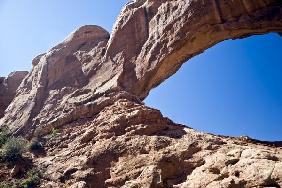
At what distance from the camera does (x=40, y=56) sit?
39.1m

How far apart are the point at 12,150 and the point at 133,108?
7823 millimetres

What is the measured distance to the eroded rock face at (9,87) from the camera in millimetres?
37969

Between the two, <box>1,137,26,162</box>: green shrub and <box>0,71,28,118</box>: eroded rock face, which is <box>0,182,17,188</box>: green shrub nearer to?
<box>1,137,26,162</box>: green shrub

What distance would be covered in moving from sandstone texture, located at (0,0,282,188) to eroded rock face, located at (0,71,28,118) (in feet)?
0.51

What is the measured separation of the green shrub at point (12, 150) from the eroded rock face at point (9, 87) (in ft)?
38.9

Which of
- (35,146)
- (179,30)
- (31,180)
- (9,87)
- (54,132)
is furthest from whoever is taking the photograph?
(9,87)

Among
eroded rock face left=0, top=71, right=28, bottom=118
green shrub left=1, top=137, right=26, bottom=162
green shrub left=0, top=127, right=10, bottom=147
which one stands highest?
eroded rock face left=0, top=71, right=28, bottom=118

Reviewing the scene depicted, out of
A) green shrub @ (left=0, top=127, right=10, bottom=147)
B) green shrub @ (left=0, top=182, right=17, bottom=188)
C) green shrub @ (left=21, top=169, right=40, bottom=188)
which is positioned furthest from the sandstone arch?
green shrub @ (left=0, top=182, right=17, bottom=188)

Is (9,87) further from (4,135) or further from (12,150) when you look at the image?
(12,150)

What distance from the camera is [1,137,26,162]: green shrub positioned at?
24.8 m

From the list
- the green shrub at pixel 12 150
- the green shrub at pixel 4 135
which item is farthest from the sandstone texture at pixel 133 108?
the green shrub at pixel 12 150

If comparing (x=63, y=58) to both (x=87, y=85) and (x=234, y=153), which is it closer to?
(x=87, y=85)

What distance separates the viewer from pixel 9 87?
128 ft

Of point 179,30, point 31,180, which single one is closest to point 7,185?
point 31,180
